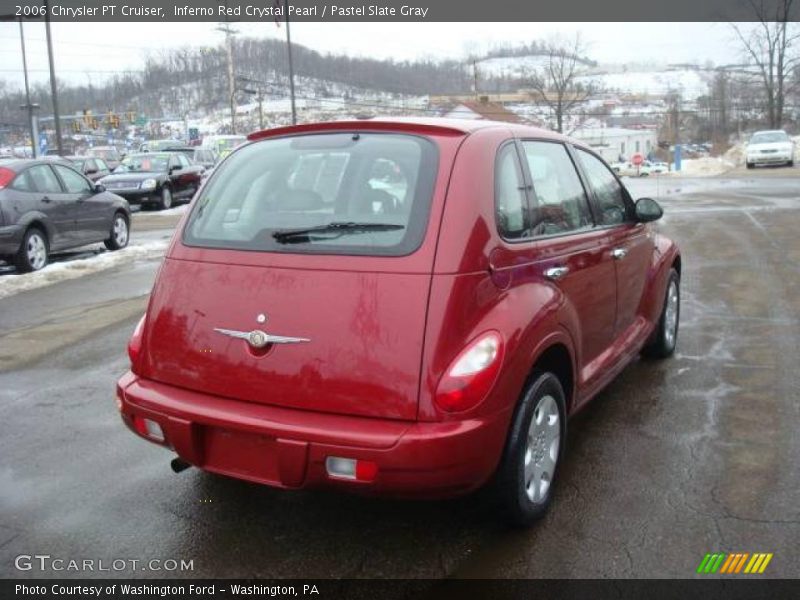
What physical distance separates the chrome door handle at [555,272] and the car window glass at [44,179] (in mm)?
9214

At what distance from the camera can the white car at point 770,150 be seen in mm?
32594

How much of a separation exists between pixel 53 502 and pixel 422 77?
54.8 meters

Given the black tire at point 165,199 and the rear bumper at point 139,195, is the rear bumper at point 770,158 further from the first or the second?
the rear bumper at point 139,195

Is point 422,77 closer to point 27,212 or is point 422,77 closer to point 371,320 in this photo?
point 27,212

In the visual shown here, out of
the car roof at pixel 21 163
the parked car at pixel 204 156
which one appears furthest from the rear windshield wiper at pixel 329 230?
the parked car at pixel 204 156

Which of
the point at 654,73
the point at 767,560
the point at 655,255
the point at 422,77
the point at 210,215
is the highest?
the point at 654,73

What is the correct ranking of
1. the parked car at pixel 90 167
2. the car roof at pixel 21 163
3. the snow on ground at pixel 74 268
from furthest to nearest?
the parked car at pixel 90 167 < the car roof at pixel 21 163 < the snow on ground at pixel 74 268

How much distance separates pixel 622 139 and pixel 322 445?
110 meters

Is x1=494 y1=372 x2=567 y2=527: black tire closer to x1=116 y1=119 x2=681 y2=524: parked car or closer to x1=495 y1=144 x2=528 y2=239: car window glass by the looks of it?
x1=116 y1=119 x2=681 y2=524: parked car

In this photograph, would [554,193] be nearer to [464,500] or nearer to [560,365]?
[560,365]

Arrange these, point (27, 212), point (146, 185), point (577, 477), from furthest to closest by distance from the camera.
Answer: point (146, 185) < point (27, 212) < point (577, 477)

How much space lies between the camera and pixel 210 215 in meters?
3.50

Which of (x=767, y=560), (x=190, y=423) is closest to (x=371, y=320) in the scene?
(x=190, y=423)
